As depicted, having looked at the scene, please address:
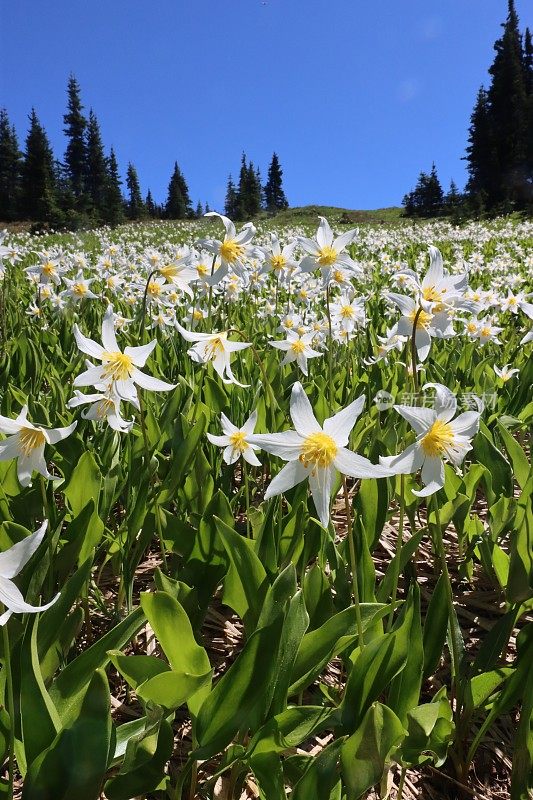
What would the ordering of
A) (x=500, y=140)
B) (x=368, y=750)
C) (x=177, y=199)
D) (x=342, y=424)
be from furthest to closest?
1. (x=177, y=199)
2. (x=500, y=140)
3. (x=342, y=424)
4. (x=368, y=750)

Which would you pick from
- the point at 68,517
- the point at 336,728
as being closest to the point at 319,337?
the point at 68,517

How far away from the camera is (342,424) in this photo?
1062 millimetres

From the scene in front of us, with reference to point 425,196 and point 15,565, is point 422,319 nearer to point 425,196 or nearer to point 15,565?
point 15,565

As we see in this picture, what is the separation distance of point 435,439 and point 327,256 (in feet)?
4.77

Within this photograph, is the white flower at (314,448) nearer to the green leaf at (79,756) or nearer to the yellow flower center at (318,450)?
the yellow flower center at (318,450)

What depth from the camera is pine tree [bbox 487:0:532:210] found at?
4538 centimetres

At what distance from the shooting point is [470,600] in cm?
171

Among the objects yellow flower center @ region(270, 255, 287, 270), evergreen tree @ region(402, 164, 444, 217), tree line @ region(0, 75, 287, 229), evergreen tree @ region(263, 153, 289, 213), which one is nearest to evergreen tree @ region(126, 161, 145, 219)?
tree line @ region(0, 75, 287, 229)

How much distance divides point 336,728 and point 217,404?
161 centimetres

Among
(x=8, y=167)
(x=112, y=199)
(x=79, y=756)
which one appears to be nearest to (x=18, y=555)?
(x=79, y=756)

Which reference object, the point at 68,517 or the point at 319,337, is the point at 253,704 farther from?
the point at 319,337

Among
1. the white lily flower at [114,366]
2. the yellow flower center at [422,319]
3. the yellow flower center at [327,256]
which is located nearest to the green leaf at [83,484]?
the white lily flower at [114,366]

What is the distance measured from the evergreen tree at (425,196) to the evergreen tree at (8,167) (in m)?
39.7

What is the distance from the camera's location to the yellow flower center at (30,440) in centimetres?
125
